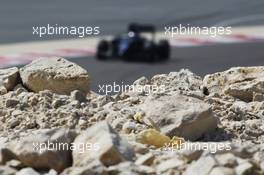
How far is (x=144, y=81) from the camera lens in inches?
289

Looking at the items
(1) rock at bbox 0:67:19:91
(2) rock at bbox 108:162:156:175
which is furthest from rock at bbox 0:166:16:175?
(1) rock at bbox 0:67:19:91

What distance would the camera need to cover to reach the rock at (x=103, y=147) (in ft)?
16.0

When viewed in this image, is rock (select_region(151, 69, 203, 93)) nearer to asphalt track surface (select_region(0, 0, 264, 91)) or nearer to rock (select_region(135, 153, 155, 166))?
rock (select_region(135, 153, 155, 166))

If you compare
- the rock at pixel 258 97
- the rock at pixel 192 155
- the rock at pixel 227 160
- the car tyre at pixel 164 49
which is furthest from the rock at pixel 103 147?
the car tyre at pixel 164 49

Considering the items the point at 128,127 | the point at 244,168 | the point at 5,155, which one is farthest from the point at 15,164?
the point at 244,168

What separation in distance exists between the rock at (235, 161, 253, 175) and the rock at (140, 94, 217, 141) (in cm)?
113

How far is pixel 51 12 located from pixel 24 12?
0.70 metres

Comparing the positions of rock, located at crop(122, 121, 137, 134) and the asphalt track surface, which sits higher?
rock, located at crop(122, 121, 137, 134)

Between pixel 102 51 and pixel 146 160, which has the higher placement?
pixel 146 160

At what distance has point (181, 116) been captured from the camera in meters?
5.91

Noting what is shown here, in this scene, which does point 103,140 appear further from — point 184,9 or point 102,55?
point 184,9

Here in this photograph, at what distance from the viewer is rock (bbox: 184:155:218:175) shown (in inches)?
184

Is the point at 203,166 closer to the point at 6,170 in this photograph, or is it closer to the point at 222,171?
the point at 222,171

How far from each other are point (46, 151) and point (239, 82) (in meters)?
2.58
